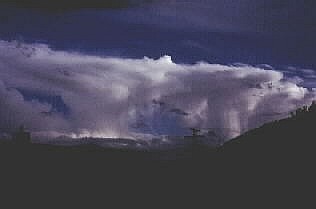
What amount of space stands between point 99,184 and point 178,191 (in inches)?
445

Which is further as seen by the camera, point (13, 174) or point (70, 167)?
point (70, 167)

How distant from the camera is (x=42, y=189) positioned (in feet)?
145

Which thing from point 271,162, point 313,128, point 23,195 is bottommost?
point 23,195

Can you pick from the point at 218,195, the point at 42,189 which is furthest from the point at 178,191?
the point at 42,189

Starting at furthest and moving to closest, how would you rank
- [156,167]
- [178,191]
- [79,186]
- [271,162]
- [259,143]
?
[156,167] → [259,143] → [79,186] → [178,191] → [271,162]

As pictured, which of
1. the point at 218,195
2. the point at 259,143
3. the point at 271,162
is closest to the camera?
the point at 218,195

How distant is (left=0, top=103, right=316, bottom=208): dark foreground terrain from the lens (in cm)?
3531

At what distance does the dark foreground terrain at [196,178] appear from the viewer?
35.3 m

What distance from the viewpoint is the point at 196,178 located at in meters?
46.7

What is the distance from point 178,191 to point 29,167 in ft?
70.8

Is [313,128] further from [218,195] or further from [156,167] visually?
[156,167]

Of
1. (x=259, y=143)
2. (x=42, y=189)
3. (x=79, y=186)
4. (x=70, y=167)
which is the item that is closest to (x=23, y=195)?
(x=42, y=189)

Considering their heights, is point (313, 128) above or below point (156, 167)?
above

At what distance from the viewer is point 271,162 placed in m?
41.9
